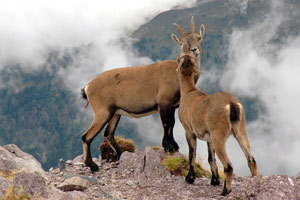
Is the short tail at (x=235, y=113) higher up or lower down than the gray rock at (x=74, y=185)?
higher up

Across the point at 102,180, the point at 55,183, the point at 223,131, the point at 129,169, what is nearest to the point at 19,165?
the point at 55,183

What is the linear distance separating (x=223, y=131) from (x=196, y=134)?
1124mm

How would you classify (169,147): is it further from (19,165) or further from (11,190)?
(11,190)

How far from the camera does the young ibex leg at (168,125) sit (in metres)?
12.3

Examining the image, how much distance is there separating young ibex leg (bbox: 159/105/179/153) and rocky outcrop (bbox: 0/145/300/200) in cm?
27

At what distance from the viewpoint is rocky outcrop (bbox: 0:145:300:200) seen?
8289 millimetres

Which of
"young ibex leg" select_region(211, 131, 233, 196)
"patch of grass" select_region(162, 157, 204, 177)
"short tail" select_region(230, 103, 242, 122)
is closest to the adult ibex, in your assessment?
"patch of grass" select_region(162, 157, 204, 177)

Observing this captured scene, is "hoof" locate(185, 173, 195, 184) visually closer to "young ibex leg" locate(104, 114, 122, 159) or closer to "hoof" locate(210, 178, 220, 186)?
"hoof" locate(210, 178, 220, 186)

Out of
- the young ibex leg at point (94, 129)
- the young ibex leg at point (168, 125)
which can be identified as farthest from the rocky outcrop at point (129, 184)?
the young ibex leg at point (94, 129)

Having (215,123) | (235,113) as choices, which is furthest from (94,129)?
(235,113)

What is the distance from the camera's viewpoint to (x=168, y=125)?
12.4 m

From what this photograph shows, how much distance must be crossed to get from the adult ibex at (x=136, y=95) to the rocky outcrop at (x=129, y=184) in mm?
1032

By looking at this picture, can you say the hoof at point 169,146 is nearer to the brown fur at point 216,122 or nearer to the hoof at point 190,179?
the hoof at point 190,179

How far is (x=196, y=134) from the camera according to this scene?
9.46m
